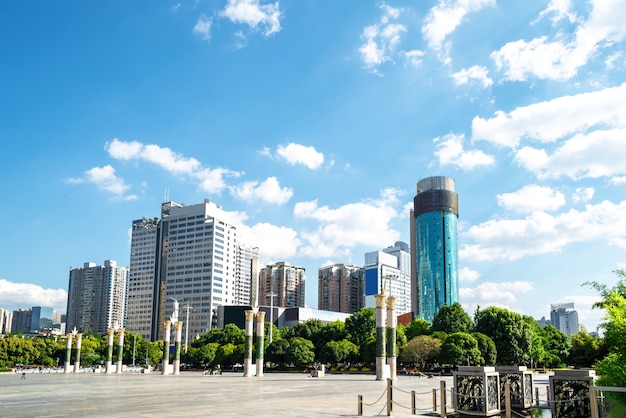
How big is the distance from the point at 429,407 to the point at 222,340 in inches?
3416

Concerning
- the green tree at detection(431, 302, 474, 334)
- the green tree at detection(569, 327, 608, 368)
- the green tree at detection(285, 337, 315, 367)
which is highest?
the green tree at detection(431, 302, 474, 334)

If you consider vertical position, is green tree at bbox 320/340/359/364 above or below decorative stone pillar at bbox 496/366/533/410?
below

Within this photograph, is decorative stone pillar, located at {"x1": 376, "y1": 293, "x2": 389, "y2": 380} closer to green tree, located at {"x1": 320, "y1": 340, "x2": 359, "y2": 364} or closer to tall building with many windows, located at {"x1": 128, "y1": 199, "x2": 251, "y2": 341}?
green tree, located at {"x1": 320, "y1": 340, "x2": 359, "y2": 364}

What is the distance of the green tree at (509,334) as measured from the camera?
7731 centimetres

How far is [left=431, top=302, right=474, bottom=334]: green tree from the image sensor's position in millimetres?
87062

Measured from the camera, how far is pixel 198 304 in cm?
18312

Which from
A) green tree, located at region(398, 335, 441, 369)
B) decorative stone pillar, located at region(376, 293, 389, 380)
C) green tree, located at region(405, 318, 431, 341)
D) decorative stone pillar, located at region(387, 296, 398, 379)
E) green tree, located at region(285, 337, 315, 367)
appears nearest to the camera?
decorative stone pillar, located at region(387, 296, 398, 379)

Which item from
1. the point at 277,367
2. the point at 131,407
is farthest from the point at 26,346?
the point at 131,407

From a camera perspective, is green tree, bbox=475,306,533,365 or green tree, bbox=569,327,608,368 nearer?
green tree, bbox=569,327,608,368

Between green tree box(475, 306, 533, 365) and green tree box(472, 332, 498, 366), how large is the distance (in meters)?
3.30

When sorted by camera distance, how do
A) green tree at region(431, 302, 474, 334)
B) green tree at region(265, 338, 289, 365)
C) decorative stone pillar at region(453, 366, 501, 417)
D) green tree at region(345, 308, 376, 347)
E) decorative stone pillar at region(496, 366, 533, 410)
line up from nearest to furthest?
1. decorative stone pillar at region(453, 366, 501, 417)
2. decorative stone pillar at region(496, 366, 533, 410)
3. green tree at region(431, 302, 474, 334)
4. green tree at region(265, 338, 289, 365)
5. green tree at region(345, 308, 376, 347)

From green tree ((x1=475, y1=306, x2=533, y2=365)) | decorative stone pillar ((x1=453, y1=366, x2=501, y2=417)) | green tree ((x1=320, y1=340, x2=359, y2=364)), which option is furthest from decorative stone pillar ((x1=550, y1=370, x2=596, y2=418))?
green tree ((x1=320, y1=340, x2=359, y2=364))

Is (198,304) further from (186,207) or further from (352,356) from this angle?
(352,356)

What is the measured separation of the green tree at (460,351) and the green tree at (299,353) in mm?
23212
